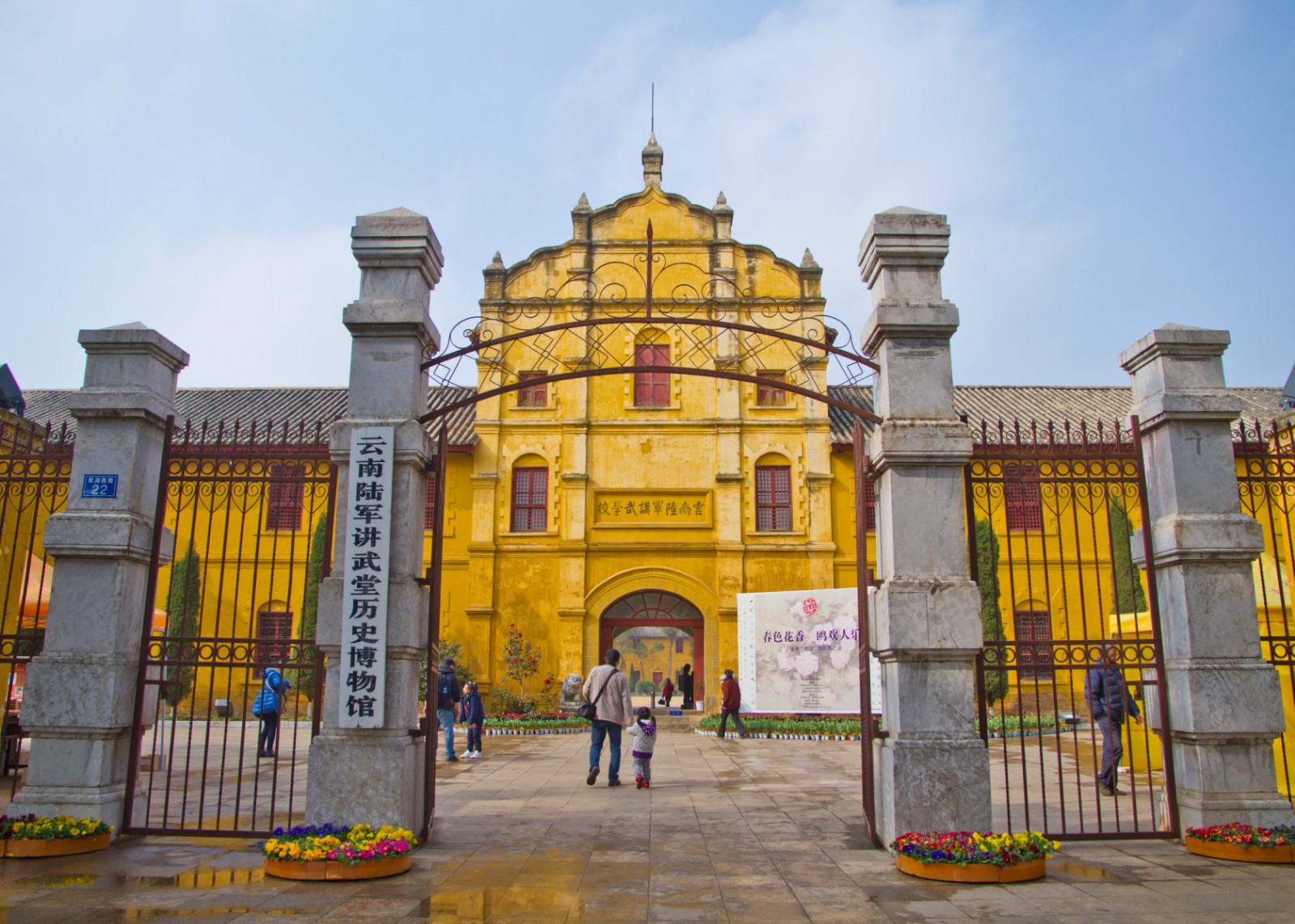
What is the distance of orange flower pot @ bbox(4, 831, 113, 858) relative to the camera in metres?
6.15

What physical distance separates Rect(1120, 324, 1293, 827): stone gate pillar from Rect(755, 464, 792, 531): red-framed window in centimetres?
1606

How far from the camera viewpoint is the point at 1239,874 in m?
5.82

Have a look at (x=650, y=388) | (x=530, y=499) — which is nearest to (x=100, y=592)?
(x=530, y=499)

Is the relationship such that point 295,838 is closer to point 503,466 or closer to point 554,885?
point 554,885

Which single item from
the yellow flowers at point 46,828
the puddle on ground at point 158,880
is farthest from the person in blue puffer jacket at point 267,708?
the puddle on ground at point 158,880

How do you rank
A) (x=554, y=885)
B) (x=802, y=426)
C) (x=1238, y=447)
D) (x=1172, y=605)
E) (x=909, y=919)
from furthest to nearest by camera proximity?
(x=802, y=426), (x=1238, y=447), (x=1172, y=605), (x=554, y=885), (x=909, y=919)

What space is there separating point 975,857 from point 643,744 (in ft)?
16.6

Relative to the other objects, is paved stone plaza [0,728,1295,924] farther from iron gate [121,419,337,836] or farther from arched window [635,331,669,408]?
arched window [635,331,669,408]

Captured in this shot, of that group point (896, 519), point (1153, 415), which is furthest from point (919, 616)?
point (1153, 415)

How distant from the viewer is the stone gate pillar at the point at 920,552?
6.27m

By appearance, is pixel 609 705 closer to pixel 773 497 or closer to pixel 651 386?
pixel 773 497

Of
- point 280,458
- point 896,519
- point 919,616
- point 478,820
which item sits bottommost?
point 478,820

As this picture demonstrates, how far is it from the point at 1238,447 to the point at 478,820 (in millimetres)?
6830

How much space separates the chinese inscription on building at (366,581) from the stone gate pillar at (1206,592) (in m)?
5.59
